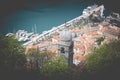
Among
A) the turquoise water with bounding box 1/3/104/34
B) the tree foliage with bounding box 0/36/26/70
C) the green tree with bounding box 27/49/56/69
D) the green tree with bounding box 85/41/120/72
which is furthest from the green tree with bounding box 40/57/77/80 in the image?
the turquoise water with bounding box 1/3/104/34

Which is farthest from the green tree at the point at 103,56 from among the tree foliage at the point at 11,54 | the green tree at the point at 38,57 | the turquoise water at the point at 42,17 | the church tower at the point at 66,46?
the tree foliage at the point at 11,54

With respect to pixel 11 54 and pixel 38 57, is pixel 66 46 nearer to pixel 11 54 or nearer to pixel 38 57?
pixel 38 57

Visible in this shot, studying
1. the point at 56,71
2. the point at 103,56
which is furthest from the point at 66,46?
the point at 103,56

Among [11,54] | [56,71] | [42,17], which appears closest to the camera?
[56,71]

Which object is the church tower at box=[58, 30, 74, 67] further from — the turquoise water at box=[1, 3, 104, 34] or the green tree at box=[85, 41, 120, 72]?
the turquoise water at box=[1, 3, 104, 34]

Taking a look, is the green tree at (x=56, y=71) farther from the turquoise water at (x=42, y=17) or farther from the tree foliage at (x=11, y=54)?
the turquoise water at (x=42, y=17)

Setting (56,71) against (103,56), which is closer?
(56,71)
